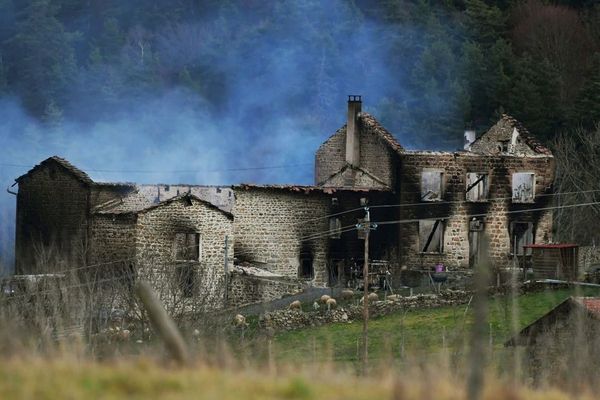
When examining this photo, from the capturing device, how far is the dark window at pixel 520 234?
62469 mm

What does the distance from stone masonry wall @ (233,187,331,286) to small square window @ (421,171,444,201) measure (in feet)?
11.3

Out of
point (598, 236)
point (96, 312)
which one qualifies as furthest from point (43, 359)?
point (598, 236)

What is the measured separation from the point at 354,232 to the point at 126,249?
8268mm

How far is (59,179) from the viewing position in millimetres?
61000

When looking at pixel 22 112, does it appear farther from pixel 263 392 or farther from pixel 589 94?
pixel 263 392

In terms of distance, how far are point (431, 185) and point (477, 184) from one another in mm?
1675

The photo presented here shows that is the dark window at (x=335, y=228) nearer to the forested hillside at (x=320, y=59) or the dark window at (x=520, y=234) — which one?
the dark window at (x=520, y=234)

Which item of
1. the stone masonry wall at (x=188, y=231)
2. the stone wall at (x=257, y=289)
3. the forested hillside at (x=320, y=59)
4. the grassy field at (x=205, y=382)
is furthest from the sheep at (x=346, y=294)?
the grassy field at (x=205, y=382)

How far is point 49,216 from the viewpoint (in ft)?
200

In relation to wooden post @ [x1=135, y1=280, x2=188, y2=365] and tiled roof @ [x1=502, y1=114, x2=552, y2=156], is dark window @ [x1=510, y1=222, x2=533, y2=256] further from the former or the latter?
wooden post @ [x1=135, y1=280, x2=188, y2=365]

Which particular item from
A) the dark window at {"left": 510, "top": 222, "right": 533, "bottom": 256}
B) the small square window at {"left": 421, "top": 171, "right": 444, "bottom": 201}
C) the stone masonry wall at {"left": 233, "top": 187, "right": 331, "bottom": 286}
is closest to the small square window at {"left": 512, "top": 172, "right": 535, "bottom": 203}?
the dark window at {"left": 510, "top": 222, "right": 533, "bottom": 256}

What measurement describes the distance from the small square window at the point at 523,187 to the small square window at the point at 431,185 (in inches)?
99.4

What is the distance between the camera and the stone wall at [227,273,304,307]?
188 ft

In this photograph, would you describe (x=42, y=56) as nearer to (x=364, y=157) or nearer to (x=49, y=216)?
(x=364, y=157)
